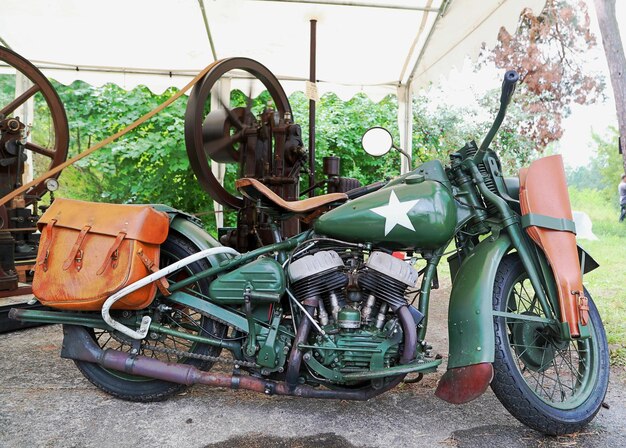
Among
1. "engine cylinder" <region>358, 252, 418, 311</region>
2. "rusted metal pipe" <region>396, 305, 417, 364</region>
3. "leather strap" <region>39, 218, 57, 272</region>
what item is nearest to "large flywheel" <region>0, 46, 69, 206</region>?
"leather strap" <region>39, 218, 57, 272</region>

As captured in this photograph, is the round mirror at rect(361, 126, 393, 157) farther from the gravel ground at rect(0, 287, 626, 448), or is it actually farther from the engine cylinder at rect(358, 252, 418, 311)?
the gravel ground at rect(0, 287, 626, 448)

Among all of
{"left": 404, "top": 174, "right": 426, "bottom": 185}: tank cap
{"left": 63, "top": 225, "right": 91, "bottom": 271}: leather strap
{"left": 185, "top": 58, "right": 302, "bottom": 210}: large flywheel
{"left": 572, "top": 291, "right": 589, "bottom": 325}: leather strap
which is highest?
{"left": 185, "top": 58, "right": 302, "bottom": 210}: large flywheel

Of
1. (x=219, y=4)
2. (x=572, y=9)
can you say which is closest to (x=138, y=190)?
(x=219, y=4)

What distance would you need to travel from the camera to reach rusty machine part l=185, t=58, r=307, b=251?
131 inches

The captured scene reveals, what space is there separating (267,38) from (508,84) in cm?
349

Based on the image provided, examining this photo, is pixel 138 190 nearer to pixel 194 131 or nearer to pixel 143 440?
pixel 194 131

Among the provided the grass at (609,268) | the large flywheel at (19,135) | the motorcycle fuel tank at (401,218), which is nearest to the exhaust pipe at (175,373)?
the motorcycle fuel tank at (401,218)

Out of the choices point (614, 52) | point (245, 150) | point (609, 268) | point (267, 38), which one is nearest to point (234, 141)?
point (245, 150)

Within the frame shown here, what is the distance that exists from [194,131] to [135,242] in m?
1.70

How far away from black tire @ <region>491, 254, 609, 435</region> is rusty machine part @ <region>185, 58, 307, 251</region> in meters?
1.81

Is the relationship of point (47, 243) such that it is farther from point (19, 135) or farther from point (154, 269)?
point (19, 135)

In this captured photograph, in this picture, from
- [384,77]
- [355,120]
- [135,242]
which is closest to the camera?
[135,242]

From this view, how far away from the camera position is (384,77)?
509 centimetres

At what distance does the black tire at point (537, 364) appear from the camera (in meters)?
1.62
